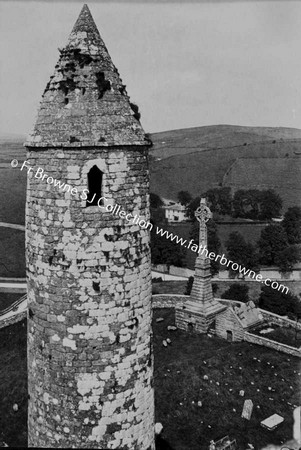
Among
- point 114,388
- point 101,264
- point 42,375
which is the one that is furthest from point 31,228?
point 114,388

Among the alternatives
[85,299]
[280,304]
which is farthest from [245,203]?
[85,299]

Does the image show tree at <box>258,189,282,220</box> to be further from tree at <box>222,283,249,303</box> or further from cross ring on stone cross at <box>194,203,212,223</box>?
cross ring on stone cross at <box>194,203,212,223</box>

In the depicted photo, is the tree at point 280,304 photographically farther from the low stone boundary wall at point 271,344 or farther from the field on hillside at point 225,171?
the field on hillside at point 225,171

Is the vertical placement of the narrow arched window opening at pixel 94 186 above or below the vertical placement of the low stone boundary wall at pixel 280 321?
above

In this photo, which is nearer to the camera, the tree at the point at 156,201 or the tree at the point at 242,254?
the tree at the point at 242,254

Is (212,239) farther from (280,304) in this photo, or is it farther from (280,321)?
(280,321)

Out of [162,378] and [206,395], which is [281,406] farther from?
[162,378]

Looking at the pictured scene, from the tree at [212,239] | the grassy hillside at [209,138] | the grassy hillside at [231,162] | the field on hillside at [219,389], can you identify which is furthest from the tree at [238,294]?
the grassy hillside at [209,138]

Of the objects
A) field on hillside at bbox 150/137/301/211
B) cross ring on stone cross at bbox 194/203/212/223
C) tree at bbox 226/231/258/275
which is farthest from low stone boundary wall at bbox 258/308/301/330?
field on hillside at bbox 150/137/301/211
